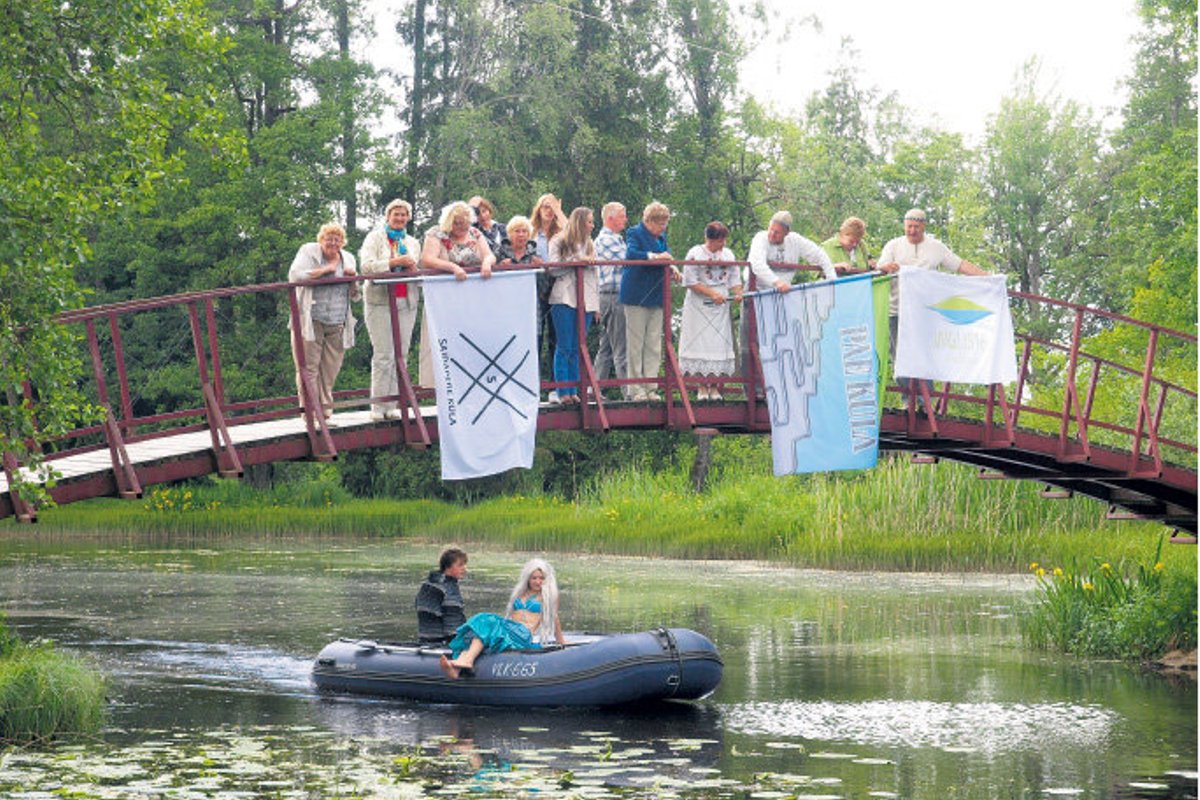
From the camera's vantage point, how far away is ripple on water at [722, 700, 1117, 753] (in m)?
16.0

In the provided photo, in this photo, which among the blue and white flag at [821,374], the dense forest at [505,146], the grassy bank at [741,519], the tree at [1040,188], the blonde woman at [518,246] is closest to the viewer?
the blonde woman at [518,246]

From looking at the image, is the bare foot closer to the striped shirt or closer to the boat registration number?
the boat registration number

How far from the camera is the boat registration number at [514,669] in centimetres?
1784

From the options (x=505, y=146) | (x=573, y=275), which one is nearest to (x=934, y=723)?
(x=573, y=275)

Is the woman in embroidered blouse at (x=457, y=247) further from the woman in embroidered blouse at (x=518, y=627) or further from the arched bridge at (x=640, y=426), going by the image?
the woman in embroidered blouse at (x=518, y=627)

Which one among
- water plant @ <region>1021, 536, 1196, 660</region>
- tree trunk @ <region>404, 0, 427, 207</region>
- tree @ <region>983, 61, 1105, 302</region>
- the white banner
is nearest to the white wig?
the white banner

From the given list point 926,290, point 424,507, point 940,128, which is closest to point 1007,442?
point 926,290

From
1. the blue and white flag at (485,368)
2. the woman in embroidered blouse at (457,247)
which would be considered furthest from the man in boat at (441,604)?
the woman in embroidered blouse at (457,247)

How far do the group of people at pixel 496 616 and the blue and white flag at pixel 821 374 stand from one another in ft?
7.35

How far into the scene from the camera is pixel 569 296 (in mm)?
17578

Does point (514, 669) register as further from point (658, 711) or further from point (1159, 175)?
point (1159, 175)

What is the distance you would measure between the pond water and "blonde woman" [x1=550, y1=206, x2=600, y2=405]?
285cm

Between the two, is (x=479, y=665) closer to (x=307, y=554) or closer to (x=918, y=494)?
(x=918, y=494)

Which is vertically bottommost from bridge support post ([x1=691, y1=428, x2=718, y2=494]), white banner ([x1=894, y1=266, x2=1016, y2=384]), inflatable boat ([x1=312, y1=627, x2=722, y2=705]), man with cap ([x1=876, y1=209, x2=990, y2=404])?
bridge support post ([x1=691, y1=428, x2=718, y2=494])
